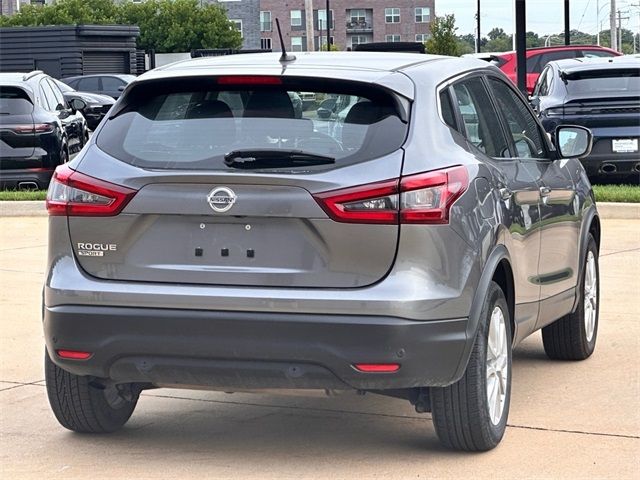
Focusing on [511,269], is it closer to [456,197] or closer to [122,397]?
[456,197]

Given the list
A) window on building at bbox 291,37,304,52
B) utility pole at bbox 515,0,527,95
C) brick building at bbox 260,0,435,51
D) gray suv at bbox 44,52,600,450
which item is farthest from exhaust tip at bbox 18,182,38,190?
window on building at bbox 291,37,304,52

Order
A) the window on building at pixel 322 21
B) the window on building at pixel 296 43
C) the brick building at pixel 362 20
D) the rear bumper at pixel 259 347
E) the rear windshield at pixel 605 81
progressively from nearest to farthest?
the rear bumper at pixel 259 347, the rear windshield at pixel 605 81, the brick building at pixel 362 20, the window on building at pixel 322 21, the window on building at pixel 296 43

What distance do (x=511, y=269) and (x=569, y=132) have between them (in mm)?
1490

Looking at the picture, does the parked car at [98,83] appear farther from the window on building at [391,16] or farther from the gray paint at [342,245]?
the window on building at [391,16]

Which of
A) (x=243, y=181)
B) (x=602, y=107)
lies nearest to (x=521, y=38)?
(x=602, y=107)

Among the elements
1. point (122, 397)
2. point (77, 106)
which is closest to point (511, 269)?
point (122, 397)

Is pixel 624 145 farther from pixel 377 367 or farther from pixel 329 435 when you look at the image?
pixel 377 367

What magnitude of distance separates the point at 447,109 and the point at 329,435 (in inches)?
60.8

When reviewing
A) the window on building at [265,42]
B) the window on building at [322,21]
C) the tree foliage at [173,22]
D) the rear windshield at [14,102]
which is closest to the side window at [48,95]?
the rear windshield at [14,102]

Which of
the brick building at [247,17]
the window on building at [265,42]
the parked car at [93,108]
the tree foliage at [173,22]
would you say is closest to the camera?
the parked car at [93,108]

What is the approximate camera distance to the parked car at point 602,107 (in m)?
16.8

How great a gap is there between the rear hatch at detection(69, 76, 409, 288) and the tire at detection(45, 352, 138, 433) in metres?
0.67

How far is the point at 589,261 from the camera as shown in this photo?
26.1 ft

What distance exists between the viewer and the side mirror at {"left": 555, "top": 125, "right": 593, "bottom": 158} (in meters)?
7.34
